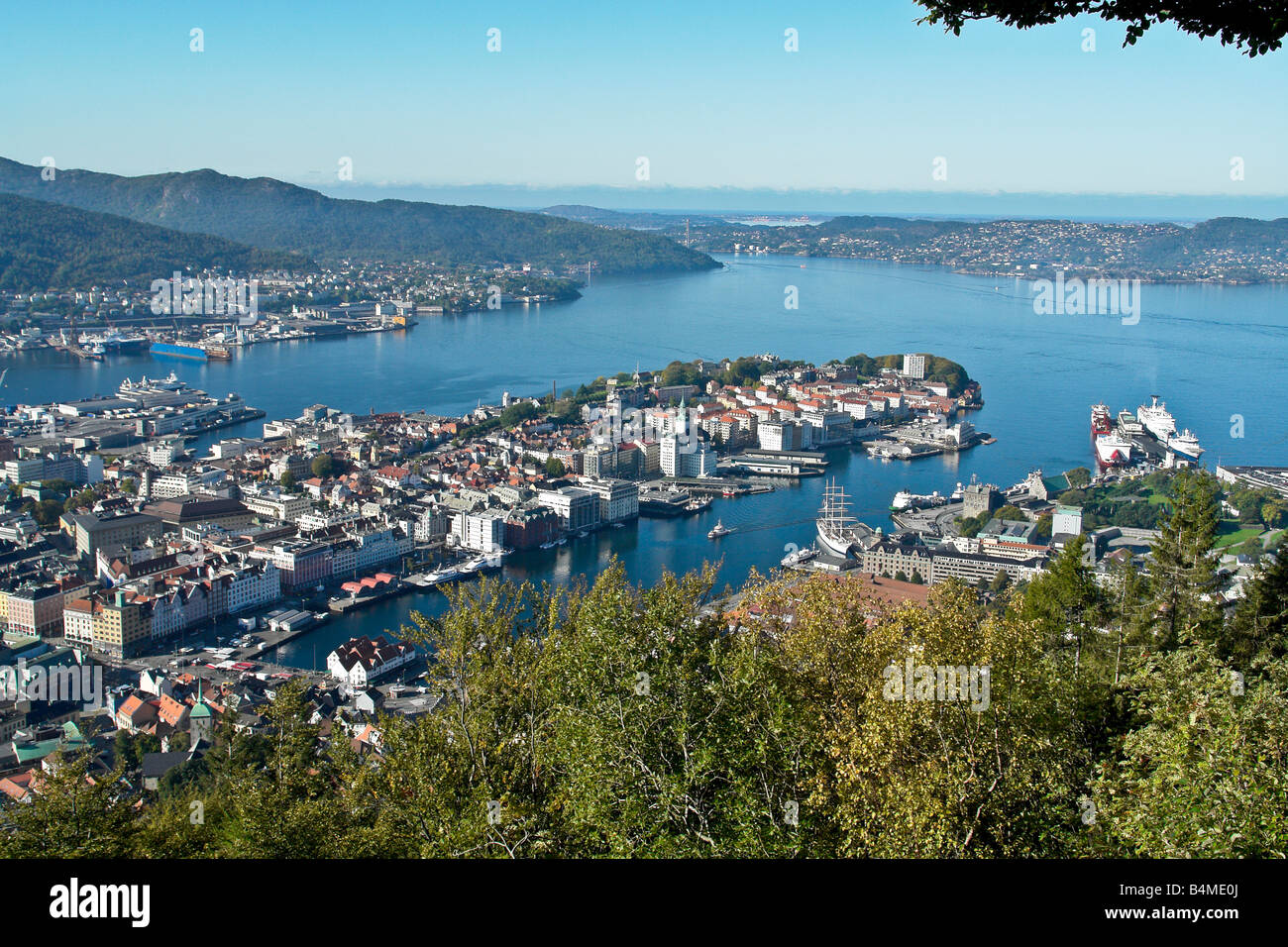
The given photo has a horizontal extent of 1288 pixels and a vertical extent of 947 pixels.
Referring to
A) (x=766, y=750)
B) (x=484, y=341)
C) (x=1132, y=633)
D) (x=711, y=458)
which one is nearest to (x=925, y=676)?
(x=766, y=750)

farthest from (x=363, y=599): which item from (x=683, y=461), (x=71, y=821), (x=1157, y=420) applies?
(x=1157, y=420)

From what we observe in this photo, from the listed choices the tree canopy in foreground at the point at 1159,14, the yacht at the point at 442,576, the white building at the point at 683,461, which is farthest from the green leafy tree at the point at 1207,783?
the white building at the point at 683,461

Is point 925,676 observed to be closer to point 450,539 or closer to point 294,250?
point 450,539

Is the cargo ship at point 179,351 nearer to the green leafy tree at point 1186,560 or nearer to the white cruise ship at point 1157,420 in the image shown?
the white cruise ship at point 1157,420

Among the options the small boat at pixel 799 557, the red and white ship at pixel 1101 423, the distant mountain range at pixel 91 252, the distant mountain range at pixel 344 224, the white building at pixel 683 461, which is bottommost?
the small boat at pixel 799 557

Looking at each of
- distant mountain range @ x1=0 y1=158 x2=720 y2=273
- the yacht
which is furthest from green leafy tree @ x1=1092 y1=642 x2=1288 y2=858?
distant mountain range @ x1=0 y1=158 x2=720 y2=273

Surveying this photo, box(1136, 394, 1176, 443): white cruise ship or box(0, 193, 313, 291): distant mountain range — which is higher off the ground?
box(0, 193, 313, 291): distant mountain range

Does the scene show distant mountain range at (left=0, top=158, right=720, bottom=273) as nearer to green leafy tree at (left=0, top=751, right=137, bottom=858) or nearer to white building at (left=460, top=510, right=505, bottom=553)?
white building at (left=460, top=510, right=505, bottom=553)
